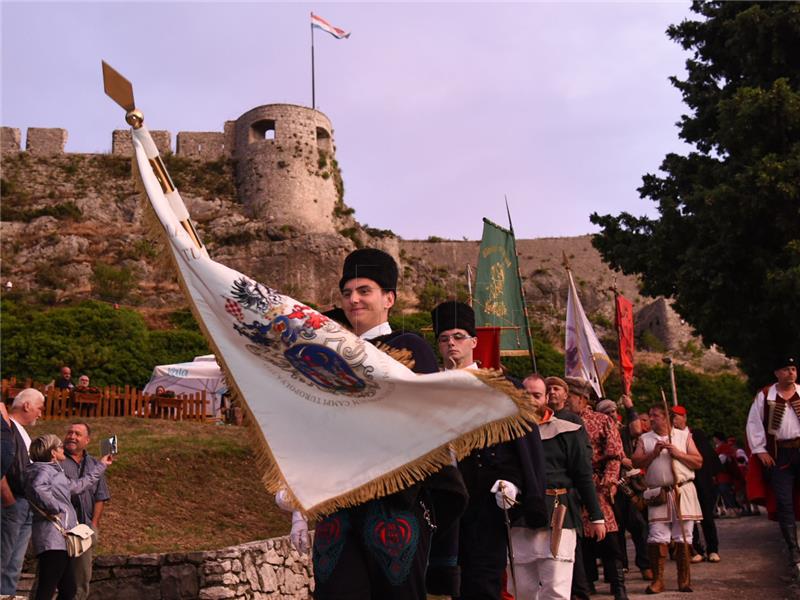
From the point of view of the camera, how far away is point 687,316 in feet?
57.0

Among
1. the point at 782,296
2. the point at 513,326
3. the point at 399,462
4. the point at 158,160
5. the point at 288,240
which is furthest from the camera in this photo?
the point at 288,240

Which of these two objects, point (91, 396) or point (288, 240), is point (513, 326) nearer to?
point (91, 396)

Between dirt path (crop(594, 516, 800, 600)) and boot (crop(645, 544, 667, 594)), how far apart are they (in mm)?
93

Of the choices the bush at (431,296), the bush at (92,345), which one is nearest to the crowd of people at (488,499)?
the bush at (92,345)

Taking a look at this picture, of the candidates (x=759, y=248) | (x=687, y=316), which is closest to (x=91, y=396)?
(x=687, y=316)

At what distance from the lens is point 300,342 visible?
→ 149 inches

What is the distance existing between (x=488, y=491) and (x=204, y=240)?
46.9 meters

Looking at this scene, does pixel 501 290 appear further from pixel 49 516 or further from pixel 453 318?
pixel 49 516

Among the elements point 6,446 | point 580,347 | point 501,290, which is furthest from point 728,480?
point 6,446

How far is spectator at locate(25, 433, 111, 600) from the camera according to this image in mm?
6621

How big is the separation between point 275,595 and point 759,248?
10864mm

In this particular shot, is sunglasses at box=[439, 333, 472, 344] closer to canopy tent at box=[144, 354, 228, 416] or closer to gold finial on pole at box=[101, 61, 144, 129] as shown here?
gold finial on pole at box=[101, 61, 144, 129]

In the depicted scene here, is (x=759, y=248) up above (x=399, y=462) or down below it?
above

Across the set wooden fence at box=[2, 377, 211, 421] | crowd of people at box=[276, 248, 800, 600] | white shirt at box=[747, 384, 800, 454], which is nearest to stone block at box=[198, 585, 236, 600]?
crowd of people at box=[276, 248, 800, 600]
